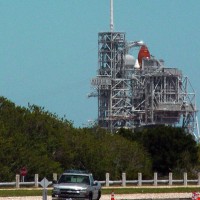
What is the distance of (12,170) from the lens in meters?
76.7

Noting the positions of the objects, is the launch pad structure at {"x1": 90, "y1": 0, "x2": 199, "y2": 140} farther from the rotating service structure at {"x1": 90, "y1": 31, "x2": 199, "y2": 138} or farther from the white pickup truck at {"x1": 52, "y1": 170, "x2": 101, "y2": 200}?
the white pickup truck at {"x1": 52, "y1": 170, "x2": 101, "y2": 200}

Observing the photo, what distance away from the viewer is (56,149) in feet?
277

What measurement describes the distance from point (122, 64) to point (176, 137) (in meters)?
54.7

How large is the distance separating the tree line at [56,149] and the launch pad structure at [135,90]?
5434 centimetres

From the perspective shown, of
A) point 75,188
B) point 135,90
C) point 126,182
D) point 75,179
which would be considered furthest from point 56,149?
point 135,90

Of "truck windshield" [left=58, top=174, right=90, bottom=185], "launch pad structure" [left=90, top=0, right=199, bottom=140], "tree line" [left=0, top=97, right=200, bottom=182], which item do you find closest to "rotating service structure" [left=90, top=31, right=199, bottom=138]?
"launch pad structure" [left=90, top=0, right=199, bottom=140]

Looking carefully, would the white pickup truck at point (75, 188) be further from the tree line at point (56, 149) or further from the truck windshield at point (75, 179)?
the tree line at point (56, 149)

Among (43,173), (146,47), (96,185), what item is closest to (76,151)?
(43,173)

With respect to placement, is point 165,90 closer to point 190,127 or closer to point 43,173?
point 190,127

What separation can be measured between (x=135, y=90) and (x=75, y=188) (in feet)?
376

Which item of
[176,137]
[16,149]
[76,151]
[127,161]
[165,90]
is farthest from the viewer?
[165,90]

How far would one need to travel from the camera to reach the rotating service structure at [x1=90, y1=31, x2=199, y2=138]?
156 meters

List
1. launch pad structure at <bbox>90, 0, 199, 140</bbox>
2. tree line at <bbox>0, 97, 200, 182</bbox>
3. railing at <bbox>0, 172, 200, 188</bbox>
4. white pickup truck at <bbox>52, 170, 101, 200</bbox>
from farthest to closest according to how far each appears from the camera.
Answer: launch pad structure at <bbox>90, 0, 199, 140</bbox>, tree line at <bbox>0, 97, 200, 182</bbox>, railing at <bbox>0, 172, 200, 188</bbox>, white pickup truck at <bbox>52, 170, 101, 200</bbox>

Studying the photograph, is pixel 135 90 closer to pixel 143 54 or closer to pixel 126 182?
pixel 143 54
